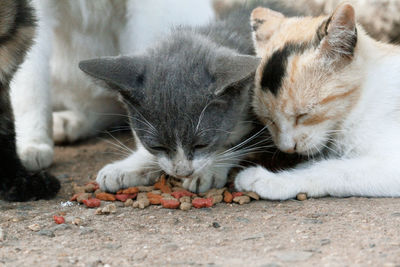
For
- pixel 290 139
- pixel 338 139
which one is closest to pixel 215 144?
pixel 290 139

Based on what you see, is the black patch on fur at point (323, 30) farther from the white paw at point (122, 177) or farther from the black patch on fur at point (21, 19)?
the black patch on fur at point (21, 19)

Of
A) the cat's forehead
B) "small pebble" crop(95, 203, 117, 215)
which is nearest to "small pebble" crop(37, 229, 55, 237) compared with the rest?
"small pebble" crop(95, 203, 117, 215)

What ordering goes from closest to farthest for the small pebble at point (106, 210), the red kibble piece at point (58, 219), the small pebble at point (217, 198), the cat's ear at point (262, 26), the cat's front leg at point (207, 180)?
the red kibble piece at point (58, 219)
the small pebble at point (106, 210)
the small pebble at point (217, 198)
the cat's front leg at point (207, 180)
the cat's ear at point (262, 26)

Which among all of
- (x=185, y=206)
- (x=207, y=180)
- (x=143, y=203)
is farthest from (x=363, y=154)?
(x=143, y=203)

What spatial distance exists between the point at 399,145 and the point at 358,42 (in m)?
0.43

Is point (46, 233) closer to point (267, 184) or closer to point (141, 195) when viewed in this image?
point (141, 195)

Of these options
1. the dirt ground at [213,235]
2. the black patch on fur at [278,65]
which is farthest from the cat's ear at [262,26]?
the dirt ground at [213,235]

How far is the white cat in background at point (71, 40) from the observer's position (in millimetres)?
2818

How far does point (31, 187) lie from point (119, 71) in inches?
25.6

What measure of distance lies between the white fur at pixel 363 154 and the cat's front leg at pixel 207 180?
0.08 m

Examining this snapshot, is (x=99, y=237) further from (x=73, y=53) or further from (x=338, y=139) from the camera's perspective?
(x=73, y=53)

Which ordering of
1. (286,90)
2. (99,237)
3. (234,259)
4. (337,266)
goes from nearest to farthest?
1. (337,266)
2. (234,259)
3. (99,237)
4. (286,90)

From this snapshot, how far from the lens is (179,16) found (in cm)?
295

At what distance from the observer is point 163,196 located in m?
2.21
